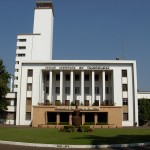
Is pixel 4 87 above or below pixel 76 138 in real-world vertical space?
above

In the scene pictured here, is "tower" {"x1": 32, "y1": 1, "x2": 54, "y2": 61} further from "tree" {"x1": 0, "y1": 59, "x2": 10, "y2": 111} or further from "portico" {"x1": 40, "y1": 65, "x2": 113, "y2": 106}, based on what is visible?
"tree" {"x1": 0, "y1": 59, "x2": 10, "y2": 111}

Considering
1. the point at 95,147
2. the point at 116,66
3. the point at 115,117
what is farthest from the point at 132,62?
the point at 95,147

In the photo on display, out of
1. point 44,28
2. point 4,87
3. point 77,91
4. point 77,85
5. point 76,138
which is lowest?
point 76,138

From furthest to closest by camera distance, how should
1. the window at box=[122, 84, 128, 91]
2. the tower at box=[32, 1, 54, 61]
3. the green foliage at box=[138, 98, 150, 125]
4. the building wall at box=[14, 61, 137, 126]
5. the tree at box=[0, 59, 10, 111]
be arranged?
the tower at box=[32, 1, 54, 61]
the green foliage at box=[138, 98, 150, 125]
the window at box=[122, 84, 128, 91]
the building wall at box=[14, 61, 137, 126]
the tree at box=[0, 59, 10, 111]

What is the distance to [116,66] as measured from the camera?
61750 millimetres

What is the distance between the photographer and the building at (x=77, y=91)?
56.7 metres

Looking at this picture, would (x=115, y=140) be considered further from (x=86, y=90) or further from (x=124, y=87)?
(x=86, y=90)

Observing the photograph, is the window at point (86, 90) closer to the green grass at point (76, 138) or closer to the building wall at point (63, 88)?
the building wall at point (63, 88)

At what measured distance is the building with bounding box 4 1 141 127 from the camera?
186 feet

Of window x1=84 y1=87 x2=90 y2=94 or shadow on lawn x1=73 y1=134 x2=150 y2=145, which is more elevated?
window x1=84 y1=87 x2=90 y2=94

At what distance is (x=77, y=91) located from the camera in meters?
64.6

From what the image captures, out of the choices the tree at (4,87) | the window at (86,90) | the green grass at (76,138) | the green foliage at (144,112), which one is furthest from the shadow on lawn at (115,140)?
the green foliage at (144,112)

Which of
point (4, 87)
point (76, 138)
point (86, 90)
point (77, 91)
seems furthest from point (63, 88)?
point (76, 138)

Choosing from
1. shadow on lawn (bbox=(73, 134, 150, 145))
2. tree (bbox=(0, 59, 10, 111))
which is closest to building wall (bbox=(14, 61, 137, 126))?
tree (bbox=(0, 59, 10, 111))
